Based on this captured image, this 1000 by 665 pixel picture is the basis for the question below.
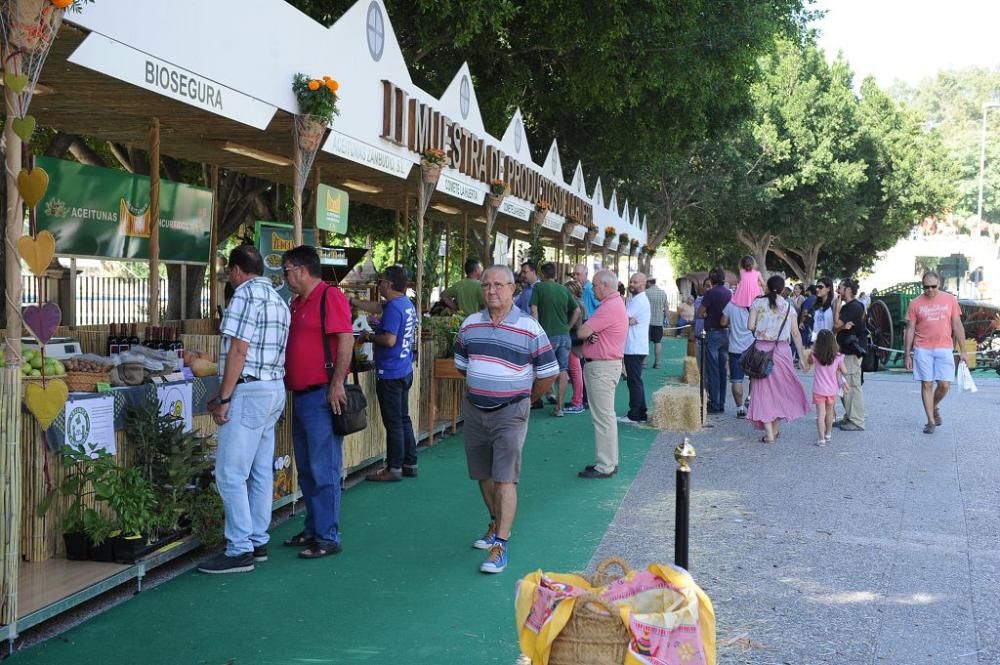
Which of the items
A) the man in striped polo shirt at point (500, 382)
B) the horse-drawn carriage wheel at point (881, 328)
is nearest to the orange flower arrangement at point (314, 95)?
the man in striped polo shirt at point (500, 382)

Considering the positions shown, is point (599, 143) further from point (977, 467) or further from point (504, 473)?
point (504, 473)

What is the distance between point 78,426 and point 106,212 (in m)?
4.07

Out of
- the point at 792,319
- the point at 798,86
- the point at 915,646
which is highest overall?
the point at 798,86

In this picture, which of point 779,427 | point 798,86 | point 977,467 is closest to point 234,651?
point 977,467

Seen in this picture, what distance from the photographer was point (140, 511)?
5.61 metres

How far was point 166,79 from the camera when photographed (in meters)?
6.01

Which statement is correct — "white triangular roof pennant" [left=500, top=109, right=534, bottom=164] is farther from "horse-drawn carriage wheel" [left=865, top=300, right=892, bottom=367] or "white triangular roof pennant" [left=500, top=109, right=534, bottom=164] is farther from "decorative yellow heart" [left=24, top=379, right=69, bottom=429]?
"horse-drawn carriage wheel" [left=865, top=300, right=892, bottom=367]

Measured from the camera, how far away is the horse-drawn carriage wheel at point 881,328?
21.9 meters

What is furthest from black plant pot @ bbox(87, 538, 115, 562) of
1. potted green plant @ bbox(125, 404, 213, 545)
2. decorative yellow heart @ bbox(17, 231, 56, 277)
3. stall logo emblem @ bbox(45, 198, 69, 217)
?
stall logo emblem @ bbox(45, 198, 69, 217)

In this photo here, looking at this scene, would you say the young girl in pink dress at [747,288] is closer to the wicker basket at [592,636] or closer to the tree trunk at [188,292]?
the tree trunk at [188,292]

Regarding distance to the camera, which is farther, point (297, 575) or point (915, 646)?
point (297, 575)

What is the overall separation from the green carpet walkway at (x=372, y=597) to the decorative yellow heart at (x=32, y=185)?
209 centimetres

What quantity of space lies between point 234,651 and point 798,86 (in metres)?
46.7

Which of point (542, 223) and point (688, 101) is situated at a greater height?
point (688, 101)
